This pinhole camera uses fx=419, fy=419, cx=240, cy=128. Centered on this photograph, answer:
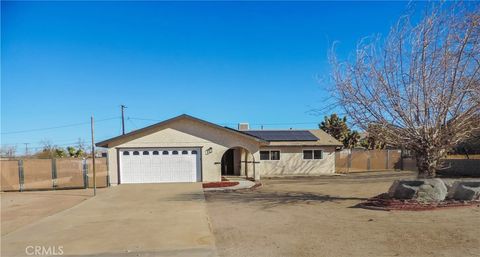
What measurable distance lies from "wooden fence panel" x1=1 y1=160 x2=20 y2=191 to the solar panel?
18570 millimetres

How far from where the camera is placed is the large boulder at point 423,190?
13742mm

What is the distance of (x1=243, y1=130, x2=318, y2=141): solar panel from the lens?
35469 mm

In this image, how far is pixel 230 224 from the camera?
11328mm

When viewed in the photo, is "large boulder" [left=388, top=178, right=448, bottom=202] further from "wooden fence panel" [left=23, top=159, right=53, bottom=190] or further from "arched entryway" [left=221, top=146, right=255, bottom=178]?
"wooden fence panel" [left=23, top=159, right=53, bottom=190]

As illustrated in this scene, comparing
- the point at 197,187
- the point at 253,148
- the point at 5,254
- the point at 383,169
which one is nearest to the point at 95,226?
the point at 5,254

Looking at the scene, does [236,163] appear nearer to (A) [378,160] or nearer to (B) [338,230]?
(A) [378,160]

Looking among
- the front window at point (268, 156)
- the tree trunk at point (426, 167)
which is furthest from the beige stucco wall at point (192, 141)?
the tree trunk at point (426, 167)

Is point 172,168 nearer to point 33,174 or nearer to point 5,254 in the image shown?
point 33,174

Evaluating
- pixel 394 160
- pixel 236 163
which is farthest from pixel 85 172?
pixel 394 160

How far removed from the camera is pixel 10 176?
78.7ft

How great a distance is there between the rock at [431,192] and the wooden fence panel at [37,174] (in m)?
19.8

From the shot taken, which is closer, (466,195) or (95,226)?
(95,226)

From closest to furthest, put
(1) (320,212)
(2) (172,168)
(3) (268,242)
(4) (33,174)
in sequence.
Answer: (3) (268,242) < (1) (320,212) < (4) (33,174) < (2) (172,168)

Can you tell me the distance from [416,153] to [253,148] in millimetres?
12744
